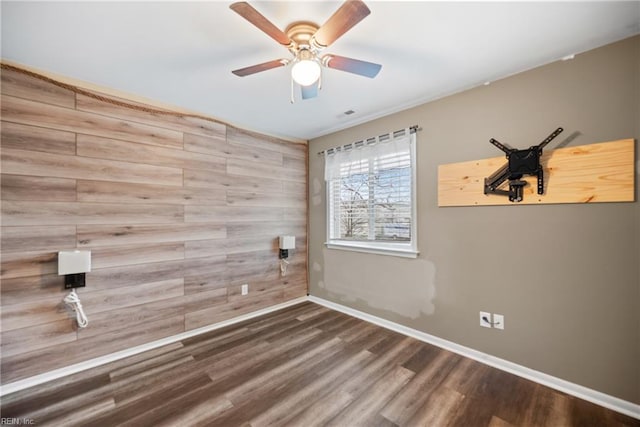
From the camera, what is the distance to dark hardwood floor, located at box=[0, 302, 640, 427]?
1696mm

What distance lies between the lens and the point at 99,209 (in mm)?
2295

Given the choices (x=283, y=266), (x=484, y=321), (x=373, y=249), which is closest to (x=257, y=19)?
(x=373, y=249)

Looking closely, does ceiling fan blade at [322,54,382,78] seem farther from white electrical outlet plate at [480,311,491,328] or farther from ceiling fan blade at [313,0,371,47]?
white electrical outlet plate at [480,311,491,328]

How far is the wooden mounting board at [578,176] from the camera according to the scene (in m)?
1.72

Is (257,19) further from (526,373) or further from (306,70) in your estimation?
(526,373)

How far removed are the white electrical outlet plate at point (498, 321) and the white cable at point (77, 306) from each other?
3.44 metres

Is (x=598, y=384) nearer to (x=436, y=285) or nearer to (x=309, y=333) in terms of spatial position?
(x=436, y=285)

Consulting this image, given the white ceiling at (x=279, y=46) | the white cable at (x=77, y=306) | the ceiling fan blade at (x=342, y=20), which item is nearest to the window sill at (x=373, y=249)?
the white ceiling at (x=279, y=46)

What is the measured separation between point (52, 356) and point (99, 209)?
47.5 inches

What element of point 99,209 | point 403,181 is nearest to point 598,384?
point 403,181

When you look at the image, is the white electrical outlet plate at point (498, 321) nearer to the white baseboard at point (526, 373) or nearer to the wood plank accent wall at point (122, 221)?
the white baseboard at point (526, 373)

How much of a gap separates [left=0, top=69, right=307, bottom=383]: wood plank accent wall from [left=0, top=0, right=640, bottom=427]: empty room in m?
0.02

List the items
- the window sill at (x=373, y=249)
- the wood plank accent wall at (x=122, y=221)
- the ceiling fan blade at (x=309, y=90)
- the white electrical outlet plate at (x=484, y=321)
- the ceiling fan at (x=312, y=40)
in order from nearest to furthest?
the ceiling fan at (x=312, y=40) < the ceiling fan blade at (x=309, y=90) < the wood plank accent wall at (x=122, y=221) < the white electrical outlet plate at (x=484, y=321) < the window sill at (x=373, y=249)

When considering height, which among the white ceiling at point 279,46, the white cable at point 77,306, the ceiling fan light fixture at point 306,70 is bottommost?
the white cable at point 77,306
